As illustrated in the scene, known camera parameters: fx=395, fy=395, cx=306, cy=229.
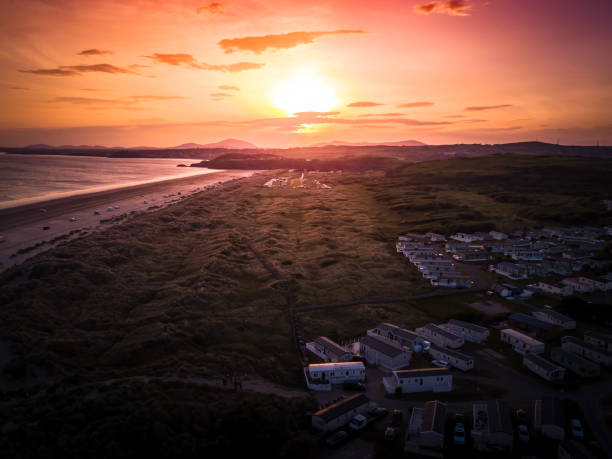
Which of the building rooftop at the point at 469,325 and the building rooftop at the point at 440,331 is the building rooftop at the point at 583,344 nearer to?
the building rooftop at the point at 469,325

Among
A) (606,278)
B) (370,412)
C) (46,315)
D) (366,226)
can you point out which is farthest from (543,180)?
(46,315)

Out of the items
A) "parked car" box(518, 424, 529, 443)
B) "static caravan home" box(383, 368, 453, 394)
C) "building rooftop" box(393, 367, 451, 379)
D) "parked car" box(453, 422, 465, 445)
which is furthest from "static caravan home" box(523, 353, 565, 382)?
"parked car" box(453, 422, 465, 445)

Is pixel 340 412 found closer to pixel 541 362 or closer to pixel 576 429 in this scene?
pixel 576 429

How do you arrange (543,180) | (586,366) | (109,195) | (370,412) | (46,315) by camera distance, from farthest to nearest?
(543,180), (109,195), (46,315), (586,366), (370,412)

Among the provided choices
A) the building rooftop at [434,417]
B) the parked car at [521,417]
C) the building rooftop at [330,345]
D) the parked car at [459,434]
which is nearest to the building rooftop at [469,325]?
the parked car at [521,417]

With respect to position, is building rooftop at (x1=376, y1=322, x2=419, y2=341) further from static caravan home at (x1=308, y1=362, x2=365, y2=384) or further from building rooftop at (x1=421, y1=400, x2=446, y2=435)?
building rooftop at (x1=421, y1=400, x2=446, y2=435)

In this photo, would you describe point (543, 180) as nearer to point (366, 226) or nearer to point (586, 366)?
point (366, 226)

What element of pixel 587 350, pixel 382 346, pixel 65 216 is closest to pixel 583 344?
pixel 587 350
